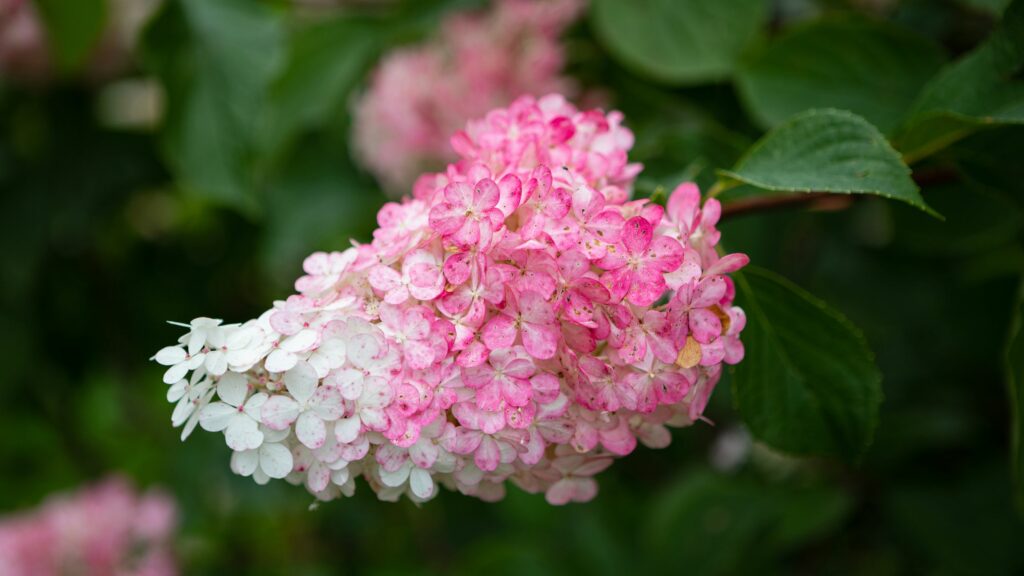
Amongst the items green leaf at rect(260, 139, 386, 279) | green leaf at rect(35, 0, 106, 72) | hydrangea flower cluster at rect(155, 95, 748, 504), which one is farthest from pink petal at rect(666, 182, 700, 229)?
green leaf at rect(35, 0, 106, 72)

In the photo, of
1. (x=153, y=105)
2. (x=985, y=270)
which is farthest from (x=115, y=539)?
(x=985, y=270)

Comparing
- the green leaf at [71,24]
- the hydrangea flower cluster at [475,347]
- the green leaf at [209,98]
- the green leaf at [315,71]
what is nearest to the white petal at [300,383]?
the hydrangea flower cluster at [475,347]

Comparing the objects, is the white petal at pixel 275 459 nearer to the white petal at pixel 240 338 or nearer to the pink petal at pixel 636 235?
the white petal at pixel 240 338

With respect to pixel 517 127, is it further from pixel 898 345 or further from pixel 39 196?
pixel 39 196

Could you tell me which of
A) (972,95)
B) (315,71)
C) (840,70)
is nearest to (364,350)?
Answer: (972,95)

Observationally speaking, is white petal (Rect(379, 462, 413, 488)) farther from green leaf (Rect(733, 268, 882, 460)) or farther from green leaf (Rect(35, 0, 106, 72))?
green leaf (Rect(35, 0, 106, 72))

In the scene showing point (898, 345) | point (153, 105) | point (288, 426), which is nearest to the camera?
point (288, 426)
